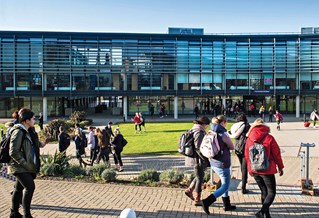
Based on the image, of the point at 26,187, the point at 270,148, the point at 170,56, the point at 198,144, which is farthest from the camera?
the point at 170,56

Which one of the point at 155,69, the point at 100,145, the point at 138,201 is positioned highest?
the point at 155,69

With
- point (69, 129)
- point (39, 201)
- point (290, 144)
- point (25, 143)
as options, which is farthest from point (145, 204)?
point (69, 129)

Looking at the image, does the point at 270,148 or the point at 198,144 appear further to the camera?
the point at 198,144

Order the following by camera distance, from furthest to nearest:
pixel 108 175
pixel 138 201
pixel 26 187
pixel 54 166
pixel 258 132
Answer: pixel 54 166 → pixel 108 175 → pixel 138 201 → pixel 258 132 → pixel 26 187

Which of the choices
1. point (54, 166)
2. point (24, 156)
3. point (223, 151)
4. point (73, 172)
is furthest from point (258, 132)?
point (54, 166)

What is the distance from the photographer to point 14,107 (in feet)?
131

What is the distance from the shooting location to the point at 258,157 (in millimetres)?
6008

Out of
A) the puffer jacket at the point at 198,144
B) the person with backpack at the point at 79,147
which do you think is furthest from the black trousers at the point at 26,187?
the person with backpack at the point at 79,147

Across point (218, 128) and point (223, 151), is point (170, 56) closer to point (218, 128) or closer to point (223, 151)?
point (218, 128)

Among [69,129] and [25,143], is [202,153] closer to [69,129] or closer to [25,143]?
[25,143]

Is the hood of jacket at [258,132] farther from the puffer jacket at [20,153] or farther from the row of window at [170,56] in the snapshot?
the row of window at [170,56]

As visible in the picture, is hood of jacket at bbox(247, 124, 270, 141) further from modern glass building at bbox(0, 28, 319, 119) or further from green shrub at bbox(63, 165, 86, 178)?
modern glass building at bbox(0, 28, 319, 119)

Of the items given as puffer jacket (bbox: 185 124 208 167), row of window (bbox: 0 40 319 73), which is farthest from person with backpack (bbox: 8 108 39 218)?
row of window (bbox: 0 40 319 73)

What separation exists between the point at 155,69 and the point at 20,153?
34846mm
